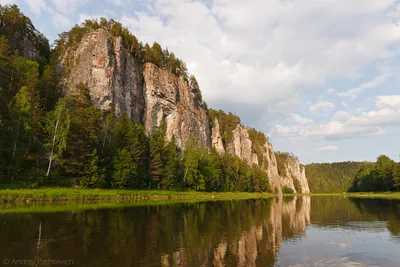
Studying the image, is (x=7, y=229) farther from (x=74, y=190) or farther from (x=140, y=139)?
(x=140, y=139)

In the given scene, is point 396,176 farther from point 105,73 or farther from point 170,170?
point 105,73

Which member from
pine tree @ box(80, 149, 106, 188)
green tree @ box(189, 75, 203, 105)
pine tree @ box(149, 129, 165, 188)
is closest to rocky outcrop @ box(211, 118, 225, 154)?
green tree @ box(189, 75, 203, 105)

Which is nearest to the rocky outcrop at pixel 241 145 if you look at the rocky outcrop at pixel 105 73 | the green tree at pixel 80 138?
the rocky outcrop at pixel 105 73

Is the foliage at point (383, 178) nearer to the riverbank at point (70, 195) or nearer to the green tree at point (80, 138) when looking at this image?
the riverbank at point (70, 195)

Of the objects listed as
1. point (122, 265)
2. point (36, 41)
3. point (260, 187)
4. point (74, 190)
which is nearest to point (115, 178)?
point (74, 190)

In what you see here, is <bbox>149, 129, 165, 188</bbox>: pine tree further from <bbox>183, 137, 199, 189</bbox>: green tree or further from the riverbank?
<bbox>183, 137, 199, 189</bbox>: green tree

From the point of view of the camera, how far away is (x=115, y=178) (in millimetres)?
58594

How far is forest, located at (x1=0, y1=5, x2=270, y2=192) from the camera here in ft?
155

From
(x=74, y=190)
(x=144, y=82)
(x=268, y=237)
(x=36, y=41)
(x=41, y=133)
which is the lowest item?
(x=268, y=237)

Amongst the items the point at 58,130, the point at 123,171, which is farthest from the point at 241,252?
the point at 123,171

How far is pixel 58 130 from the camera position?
50.6 m

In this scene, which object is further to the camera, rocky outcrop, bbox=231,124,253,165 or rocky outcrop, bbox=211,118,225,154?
rocky outcrop, bbox=231,124,253,165

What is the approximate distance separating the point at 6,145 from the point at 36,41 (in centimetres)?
6008

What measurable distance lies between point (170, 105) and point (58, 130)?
5626cm
